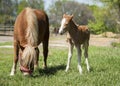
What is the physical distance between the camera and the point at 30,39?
9.21m

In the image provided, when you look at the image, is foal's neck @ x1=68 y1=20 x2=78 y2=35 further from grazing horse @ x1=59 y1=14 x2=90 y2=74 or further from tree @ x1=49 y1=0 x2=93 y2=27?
tree @ x1=49 y1=0 x2=93 y2=27

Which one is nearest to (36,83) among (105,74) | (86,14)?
(105,74)

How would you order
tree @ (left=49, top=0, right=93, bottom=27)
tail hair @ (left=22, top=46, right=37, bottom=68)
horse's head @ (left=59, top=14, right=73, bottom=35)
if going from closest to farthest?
tail hair @ (left=22, top=46, right=37, bottom=68)
horse's head @ (left=59, top=14, right=73, bottom=35)
tree @ (left=49, top=0, right=93, bottom=27)

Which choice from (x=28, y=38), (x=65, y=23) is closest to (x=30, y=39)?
(x=28, y=38)

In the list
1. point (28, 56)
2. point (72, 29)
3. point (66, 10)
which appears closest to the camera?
point (28, 56)

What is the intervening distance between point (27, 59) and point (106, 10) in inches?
1268

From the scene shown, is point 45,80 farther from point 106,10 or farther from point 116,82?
point 106,10

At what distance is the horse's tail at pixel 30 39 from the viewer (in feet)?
28.7

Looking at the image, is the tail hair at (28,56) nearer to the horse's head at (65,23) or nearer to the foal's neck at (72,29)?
the horse's head at (65,23)

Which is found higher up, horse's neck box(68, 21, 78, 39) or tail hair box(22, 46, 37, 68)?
horse's neck box(68, 21, 78, 39)

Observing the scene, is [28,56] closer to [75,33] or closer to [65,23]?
[65,23]

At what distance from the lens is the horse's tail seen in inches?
345

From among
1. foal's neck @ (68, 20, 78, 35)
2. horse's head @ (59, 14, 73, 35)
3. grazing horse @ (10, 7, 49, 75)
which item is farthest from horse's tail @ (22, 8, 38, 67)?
foal's neck @ (68, 20, 78, 35)

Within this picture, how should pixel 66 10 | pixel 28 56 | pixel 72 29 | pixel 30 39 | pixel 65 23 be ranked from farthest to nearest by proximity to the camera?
1. pixel 66 10
2. pixel 72 29
3. pixel 65 23
4. pixel 30 39
5. pixel 28 56
